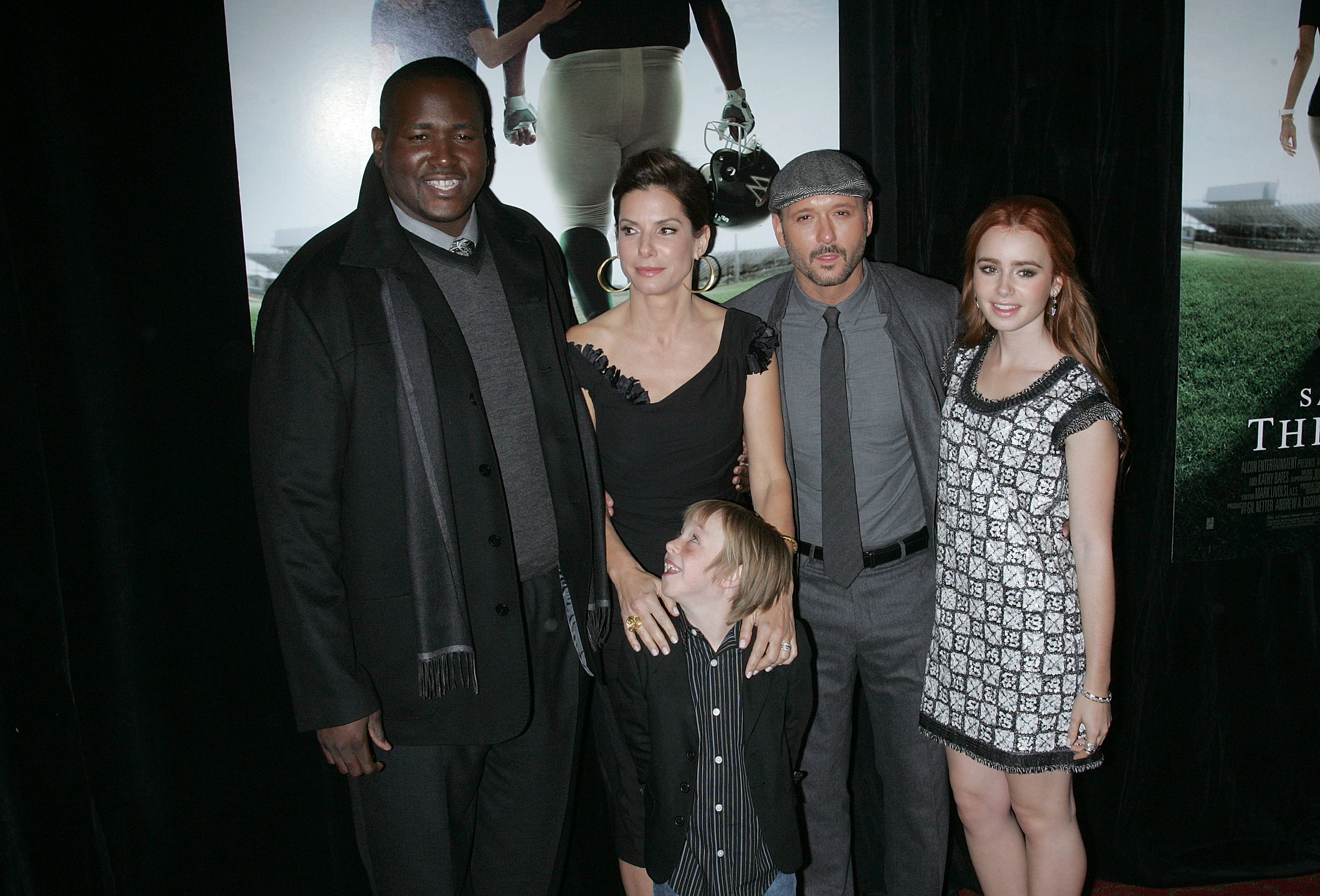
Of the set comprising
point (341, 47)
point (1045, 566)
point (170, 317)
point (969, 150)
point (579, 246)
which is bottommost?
point (1045, 566)

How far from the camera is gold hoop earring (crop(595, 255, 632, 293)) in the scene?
2.34 m

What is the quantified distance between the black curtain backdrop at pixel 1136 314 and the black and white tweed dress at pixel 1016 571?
0.84m

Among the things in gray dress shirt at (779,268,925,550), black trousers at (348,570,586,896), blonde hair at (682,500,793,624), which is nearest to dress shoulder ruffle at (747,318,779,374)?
gray dress shirt at (779,268,925,550)

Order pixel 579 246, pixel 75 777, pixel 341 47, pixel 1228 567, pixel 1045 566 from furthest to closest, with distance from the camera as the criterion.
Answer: pixel 1228 567, pixel 579 246, pixel 341 47, pixel 75 777, pixel 1045 566

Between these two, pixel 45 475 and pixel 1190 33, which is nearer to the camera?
pixel 45 475

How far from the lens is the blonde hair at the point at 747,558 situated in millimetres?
1621

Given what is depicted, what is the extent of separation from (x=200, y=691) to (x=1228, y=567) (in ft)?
10.4

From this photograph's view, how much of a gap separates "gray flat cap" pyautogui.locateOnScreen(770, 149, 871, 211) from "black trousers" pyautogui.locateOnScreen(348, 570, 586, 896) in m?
1.04

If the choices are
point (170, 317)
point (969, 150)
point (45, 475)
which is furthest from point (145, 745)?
point (969, 150)

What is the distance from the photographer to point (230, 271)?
2098 mm

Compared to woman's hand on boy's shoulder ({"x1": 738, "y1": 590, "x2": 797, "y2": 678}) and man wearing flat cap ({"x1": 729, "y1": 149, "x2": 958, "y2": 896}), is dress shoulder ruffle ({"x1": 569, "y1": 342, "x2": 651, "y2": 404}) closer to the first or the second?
man wearing flat cap ({"x1": 729, "y1": 149, "x2": 958, "y2": 896})

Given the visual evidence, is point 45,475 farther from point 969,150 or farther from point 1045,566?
point 969,150

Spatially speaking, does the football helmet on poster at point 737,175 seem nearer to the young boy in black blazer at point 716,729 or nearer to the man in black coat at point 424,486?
the man in black coat at point 424,486

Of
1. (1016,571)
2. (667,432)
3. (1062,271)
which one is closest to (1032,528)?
(1016,571)
